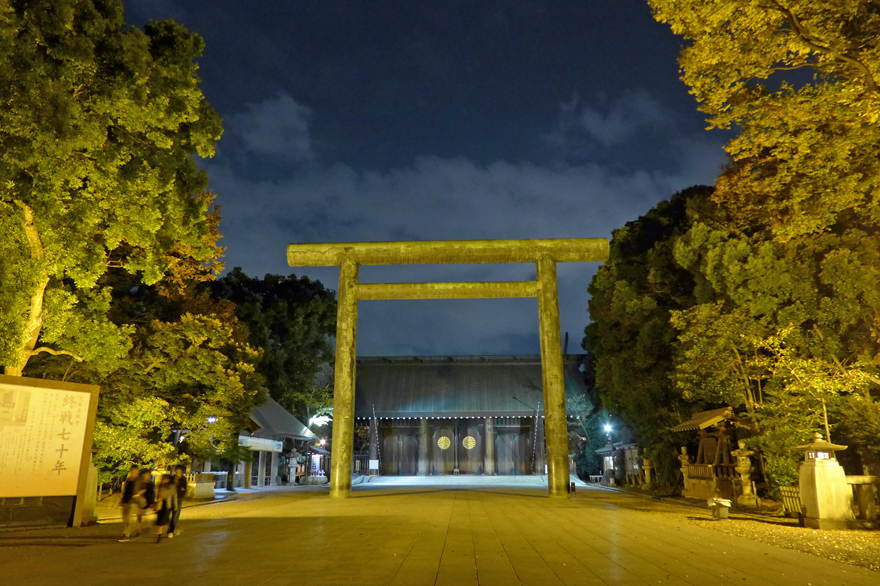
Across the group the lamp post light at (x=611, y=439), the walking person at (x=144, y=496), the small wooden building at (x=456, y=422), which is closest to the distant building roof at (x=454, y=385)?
the small wooden building at (x=456, y=422)

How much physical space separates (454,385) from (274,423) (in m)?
11.9

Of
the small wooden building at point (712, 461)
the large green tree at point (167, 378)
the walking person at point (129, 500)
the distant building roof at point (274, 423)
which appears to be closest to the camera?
the walking person at point (129, 500)

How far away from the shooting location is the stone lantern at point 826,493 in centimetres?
939

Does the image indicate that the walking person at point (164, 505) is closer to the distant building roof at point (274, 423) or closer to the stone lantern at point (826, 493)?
the stone lantern at point (826, 493)

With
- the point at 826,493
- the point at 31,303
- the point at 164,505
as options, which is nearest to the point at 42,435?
the point at 31,303

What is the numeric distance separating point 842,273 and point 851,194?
4.28 m

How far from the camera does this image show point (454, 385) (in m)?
32.7

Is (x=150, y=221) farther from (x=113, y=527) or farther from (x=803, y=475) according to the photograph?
(x=803, y=475)

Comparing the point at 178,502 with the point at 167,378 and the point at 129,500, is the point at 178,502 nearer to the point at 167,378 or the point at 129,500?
the point at 129,500

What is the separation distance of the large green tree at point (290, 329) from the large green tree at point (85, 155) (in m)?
14.0

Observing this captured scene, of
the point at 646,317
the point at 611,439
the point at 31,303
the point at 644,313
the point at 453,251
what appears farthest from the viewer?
the point at 611,439

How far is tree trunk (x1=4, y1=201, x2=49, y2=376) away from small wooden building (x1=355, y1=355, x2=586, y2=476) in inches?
812

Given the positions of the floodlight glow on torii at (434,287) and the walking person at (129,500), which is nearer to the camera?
the walking person at (129,500)

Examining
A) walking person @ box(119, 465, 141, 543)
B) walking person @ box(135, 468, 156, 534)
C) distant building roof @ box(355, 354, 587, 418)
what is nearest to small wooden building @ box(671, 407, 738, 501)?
distant building roof @ box(355, 354, 587, 418)
